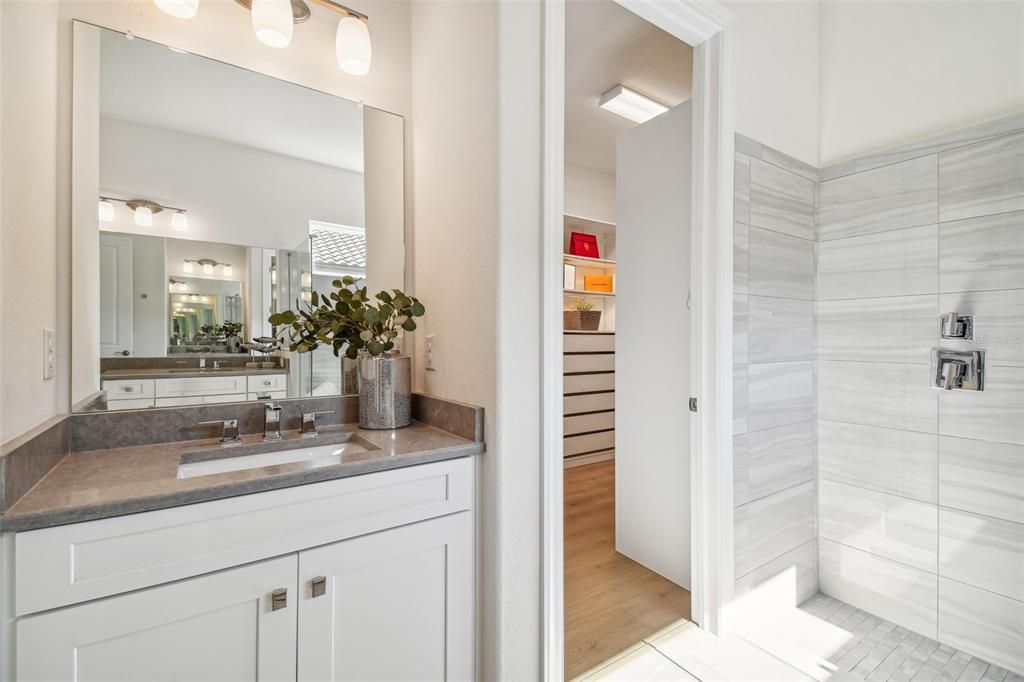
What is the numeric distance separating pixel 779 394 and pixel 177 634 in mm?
2052

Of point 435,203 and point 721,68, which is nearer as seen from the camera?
point 435,203

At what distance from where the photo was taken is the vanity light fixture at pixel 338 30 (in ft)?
4.64

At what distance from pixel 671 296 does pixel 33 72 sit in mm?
2102

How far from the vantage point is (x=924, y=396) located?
185 centimetres

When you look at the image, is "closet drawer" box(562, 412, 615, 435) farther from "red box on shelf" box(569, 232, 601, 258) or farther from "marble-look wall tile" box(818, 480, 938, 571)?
"marble-look wall tile" box(818, 480, 938, 571)

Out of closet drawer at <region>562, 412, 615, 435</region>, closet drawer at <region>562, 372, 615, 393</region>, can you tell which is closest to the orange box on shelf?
closet drawer at <region>562, 372, 615, 393</region>

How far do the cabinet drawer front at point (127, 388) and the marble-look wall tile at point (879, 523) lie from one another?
2.55 m

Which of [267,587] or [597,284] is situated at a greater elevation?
[597,284]

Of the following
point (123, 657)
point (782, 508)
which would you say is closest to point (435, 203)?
point (123, 657)

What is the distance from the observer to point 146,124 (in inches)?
54.4

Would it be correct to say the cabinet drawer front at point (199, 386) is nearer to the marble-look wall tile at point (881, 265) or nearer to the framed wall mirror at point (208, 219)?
the framed wall mirror at point (208, 219)

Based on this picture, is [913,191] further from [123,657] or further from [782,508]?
[123,657]

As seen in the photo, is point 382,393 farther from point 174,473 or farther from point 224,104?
point 224,104

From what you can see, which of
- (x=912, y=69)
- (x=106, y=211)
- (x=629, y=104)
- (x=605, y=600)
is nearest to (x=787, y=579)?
(x=605, y=600)
